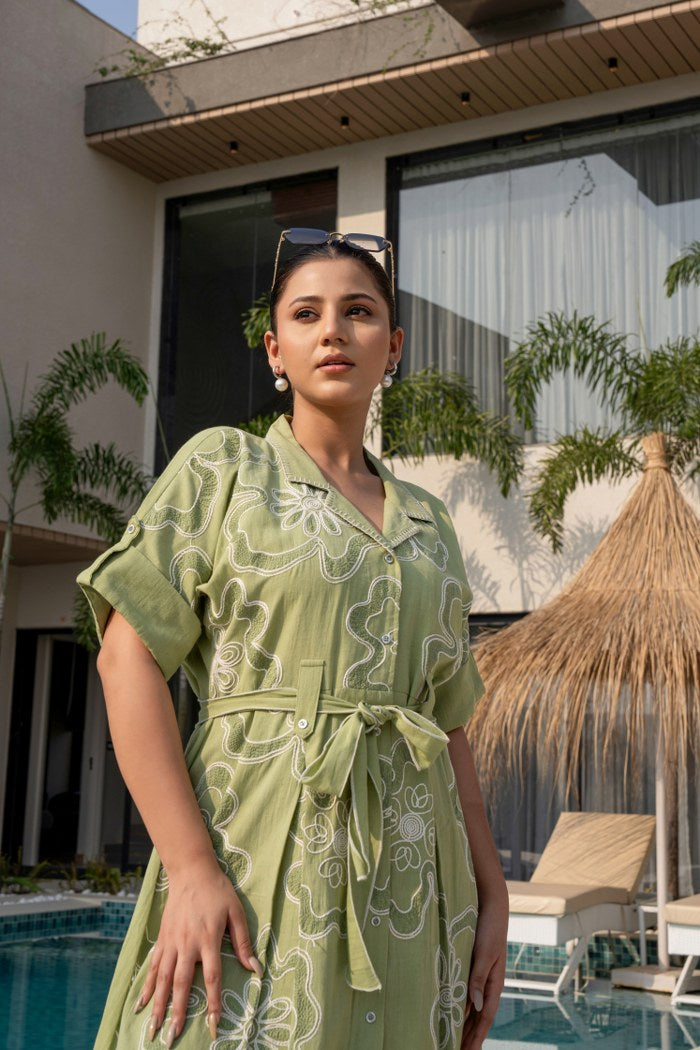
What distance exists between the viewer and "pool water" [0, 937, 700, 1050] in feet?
18.5

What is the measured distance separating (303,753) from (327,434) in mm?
417

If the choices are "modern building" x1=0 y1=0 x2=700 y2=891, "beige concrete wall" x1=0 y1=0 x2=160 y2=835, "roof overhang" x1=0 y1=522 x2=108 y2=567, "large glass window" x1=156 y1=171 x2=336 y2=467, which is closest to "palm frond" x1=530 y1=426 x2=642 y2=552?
"modern building" x1=0 y1=0 x2=700 y2=891

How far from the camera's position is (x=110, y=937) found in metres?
9.22

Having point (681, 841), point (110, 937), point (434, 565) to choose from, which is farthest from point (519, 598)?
point (434, 565)

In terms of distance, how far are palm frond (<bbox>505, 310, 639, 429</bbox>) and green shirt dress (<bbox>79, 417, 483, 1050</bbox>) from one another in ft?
25.2

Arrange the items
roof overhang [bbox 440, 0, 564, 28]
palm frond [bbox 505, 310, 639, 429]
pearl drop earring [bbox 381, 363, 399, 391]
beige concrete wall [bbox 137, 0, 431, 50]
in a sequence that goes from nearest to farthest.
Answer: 1. pearl drop earring [bbox 381, 363, 399, 391]
2. palm frond [bbox 505, 310, 639, 429]
3. roof overhang [bbox 440, 0, 564, 28]
4. beige concrete wall [bbox 137, 0, 431, 50]

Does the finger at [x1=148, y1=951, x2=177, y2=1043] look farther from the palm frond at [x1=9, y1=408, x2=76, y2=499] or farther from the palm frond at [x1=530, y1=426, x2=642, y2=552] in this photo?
the palm frond at [x1=9, y1=408, x2=76, y2=499]

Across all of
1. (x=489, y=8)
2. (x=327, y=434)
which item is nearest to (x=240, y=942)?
(x=327, y=434)

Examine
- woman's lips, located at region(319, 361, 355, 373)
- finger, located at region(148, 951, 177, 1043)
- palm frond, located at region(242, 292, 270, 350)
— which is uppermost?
palm frond, located at region(242, 292, 270, 350)

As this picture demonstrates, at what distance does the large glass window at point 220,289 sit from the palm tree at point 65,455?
4.01 feet

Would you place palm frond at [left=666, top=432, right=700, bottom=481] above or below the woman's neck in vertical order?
above

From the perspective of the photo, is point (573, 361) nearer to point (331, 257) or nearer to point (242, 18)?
point (242, 18)

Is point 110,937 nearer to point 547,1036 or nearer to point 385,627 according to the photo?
point 547,1036

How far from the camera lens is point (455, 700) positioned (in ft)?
5.19
